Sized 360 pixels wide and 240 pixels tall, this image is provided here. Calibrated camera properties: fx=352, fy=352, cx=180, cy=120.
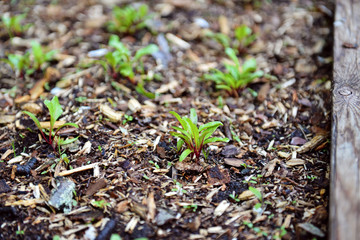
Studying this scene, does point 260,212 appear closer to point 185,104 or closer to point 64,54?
point 185,104

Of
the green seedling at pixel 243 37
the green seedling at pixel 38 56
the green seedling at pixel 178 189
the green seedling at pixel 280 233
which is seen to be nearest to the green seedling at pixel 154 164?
the green seedling at pixel 178 189

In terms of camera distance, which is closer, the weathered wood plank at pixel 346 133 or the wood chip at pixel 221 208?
the weathered wood plank at pixel 346 133

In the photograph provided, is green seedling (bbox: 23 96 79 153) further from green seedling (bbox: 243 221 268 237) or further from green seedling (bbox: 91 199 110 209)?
green seedling (bbox: 243 221 268 237)

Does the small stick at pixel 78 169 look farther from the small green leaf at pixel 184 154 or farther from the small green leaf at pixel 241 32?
the small green leaf at pixel 241 32

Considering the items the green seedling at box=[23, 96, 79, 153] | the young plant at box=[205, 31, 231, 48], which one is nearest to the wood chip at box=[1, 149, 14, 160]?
the green seedling at box=[23, 96, 79, 153]

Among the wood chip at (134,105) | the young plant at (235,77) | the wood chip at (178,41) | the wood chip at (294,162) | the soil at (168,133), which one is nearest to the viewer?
the soil at (168,133)
